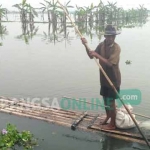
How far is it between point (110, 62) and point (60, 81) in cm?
528

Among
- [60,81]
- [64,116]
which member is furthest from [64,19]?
[64,116]

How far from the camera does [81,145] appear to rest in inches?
181

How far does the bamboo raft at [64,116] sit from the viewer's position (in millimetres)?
4656

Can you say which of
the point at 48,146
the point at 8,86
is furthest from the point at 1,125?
the point at 8,86

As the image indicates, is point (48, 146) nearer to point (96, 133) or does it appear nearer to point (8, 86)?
point (96, 133)

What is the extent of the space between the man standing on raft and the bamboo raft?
234 millimetres

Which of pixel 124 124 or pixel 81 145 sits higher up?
pixel 124 124

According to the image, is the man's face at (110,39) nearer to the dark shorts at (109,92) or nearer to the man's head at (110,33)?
the man's head at (110,33)

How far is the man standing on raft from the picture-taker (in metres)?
4.25

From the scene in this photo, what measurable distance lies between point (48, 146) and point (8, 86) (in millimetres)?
4723

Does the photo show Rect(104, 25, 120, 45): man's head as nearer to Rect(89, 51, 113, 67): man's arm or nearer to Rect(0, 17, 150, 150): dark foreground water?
Rect(89, 51, 113, 67): man's arm

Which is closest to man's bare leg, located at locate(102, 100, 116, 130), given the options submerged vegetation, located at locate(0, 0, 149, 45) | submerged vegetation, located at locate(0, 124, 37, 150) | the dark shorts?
the dark shorts

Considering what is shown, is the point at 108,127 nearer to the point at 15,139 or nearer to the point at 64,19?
the point at 15,139

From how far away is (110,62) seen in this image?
13.9 feet
